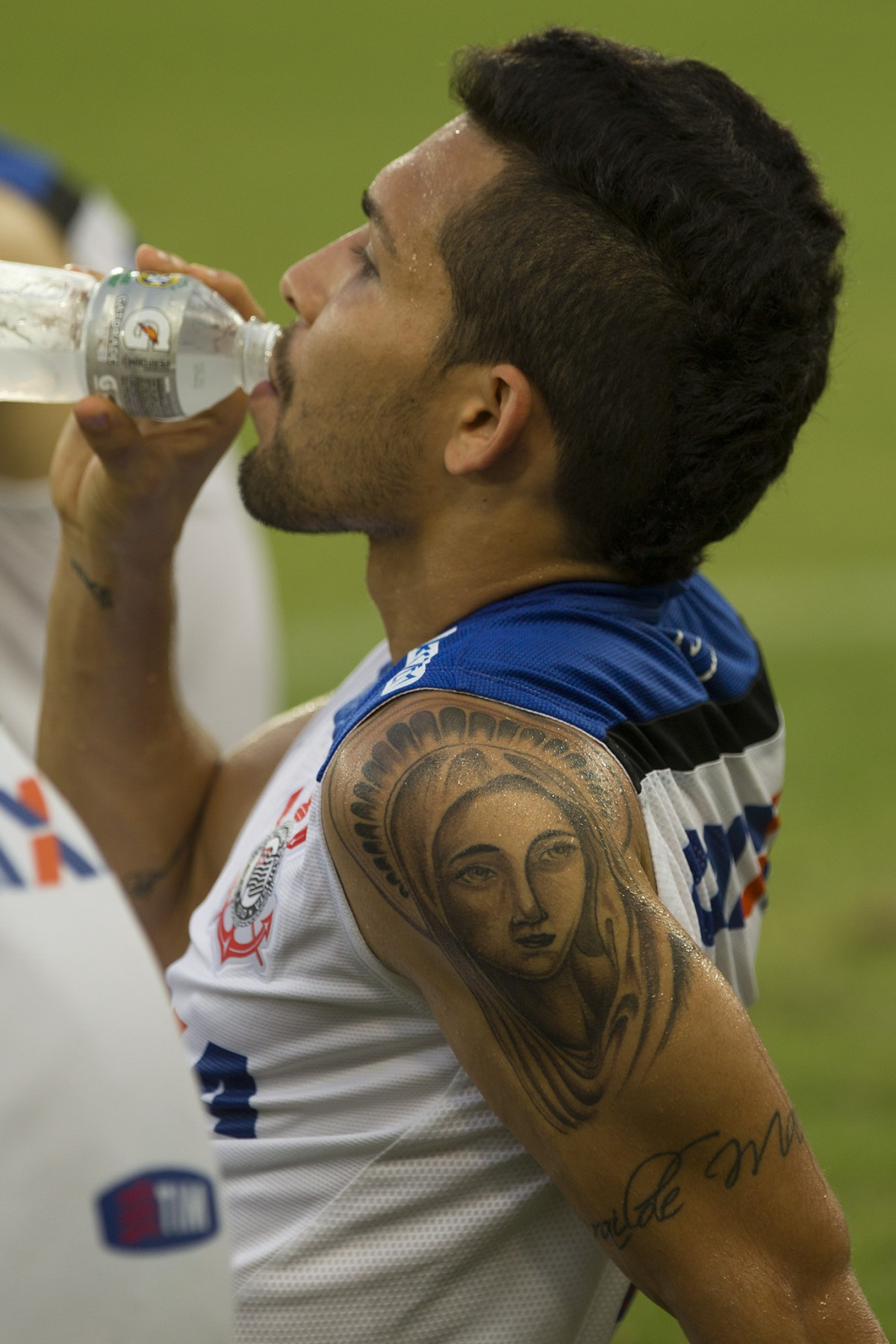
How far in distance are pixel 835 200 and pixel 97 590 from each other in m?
1.33

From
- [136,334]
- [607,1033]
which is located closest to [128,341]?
[136,334]

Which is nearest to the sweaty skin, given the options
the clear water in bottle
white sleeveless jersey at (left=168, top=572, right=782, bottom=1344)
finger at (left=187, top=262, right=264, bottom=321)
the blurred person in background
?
white sleeveless jersey at (left=168, top=572, right=782, bottom=1344)

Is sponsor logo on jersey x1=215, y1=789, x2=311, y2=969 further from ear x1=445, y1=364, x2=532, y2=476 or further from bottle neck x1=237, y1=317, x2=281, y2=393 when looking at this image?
bottle neck x1=237, y1=317, x2=281, y2=393

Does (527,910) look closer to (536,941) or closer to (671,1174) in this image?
(536,941)

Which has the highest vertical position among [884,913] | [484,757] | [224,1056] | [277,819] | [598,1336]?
[484,757]

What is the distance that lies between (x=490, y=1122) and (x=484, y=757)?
1.58 feet

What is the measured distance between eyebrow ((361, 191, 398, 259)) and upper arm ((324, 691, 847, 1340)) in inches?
31.8

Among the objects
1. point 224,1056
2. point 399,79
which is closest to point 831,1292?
point 224,1056

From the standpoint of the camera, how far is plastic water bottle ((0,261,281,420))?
95.7 inches

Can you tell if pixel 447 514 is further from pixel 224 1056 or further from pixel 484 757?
pixel 224 1056

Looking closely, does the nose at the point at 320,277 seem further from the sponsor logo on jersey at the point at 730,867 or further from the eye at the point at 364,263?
the sponsor logo on jersey at the point at 730,867

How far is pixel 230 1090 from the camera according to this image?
2156 millimetres

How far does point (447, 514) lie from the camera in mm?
2244

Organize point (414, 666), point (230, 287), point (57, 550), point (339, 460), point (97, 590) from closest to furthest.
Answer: point (414, 666) < point (339, 460) < point (230, 287) < point (97, 590) < point (57, 550)
